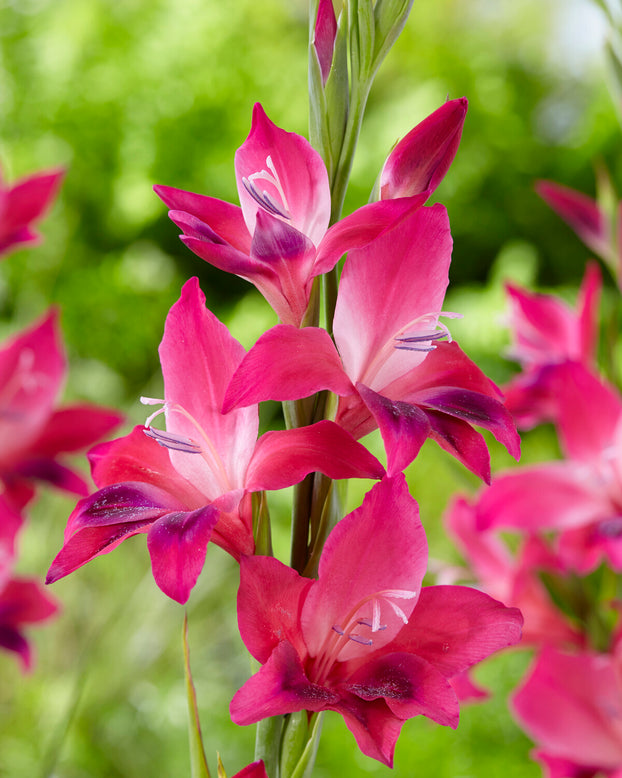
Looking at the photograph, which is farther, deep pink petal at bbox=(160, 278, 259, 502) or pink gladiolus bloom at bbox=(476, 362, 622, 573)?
pink gladiolus bloom at bbox=(476, 362, 622, 573)

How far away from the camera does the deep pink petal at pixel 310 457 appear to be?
0.21 meters

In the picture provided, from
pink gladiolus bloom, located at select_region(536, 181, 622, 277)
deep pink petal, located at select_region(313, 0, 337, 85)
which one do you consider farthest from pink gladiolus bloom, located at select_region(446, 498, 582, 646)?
deep pink petal, located at select_region(313, 0, 337, 85)

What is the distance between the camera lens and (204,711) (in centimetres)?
145

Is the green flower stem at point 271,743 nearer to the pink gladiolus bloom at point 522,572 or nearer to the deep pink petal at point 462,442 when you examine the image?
the deep pink petal at point 462,442

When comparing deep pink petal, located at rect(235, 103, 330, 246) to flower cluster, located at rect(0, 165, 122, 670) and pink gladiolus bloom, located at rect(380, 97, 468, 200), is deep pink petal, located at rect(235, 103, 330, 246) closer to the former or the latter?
pink gladiolus bloom, located at rect(380, 97, 468, 200)

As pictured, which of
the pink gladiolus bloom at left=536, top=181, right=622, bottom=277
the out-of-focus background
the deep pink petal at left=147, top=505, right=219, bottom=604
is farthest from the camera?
the out-of-focus background

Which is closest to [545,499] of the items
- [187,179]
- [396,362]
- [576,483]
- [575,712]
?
[576,483]

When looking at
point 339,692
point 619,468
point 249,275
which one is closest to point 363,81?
point 249,275

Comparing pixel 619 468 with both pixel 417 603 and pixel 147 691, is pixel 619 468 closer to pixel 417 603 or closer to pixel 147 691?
pixel 417 603

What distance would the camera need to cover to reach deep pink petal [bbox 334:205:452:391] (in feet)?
0.77

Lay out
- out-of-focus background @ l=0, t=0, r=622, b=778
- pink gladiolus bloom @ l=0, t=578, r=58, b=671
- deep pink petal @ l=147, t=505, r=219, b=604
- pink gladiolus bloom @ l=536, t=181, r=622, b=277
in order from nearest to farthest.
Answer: deep pink petal @ l=147, t=505, r=219, b=604, pink gladiolus bloom @ l=0, t=578, r=58, b=671, pink gladiolus bloom @ l=536, t=181, r=622, b=277, out-of-focus background @ l=0, t=0, r=622, b=778

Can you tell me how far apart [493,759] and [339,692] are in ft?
4.07

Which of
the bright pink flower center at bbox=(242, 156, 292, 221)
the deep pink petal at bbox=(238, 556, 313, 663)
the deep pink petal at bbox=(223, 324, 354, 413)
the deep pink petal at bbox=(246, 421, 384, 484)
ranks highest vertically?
the bright pink flower center at bbox=(242, 156, 292, 221)

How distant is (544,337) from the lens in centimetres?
59
